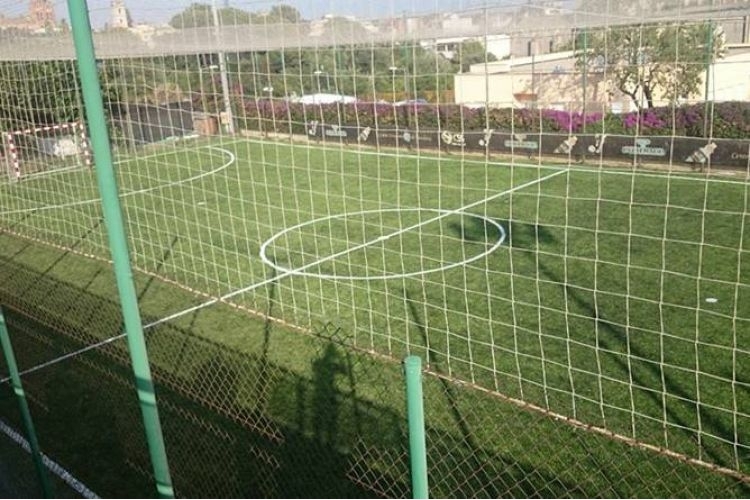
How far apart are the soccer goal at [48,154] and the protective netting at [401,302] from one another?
1911 mm

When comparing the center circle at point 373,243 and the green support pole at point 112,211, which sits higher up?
the green support pole at point 112,211

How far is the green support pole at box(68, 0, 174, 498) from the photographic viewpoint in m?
2.71

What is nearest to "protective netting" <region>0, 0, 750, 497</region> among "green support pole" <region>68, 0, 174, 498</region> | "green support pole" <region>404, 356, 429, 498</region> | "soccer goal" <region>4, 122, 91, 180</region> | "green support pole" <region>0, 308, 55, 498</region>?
"green support pole" <region>0, 308, 55, 498</region>

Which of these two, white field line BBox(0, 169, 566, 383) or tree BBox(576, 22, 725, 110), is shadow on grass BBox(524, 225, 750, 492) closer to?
white field line BBox(0, 169, 566, 383)

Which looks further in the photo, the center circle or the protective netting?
the center circle

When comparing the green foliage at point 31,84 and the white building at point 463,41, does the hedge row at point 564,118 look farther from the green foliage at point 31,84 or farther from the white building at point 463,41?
the white building at point 463,41

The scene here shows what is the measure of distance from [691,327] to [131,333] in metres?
5.49

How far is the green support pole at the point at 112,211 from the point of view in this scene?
2707mm

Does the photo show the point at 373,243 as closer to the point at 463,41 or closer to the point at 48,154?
the point at 463,41

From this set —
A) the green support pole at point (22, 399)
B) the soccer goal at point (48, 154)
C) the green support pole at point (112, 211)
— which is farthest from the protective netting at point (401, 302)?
the soccer goal at point (48, 154)

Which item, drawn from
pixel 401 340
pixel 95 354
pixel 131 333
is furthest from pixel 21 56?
pixel 131 333

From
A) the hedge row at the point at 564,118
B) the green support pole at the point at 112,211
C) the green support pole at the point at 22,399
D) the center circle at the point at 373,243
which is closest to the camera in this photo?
the green support pole at the point at 112,211

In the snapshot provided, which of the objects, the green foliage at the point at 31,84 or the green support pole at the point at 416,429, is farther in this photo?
the green foliage at the point at 31,84

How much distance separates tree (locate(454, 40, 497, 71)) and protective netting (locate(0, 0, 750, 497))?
0.03m
